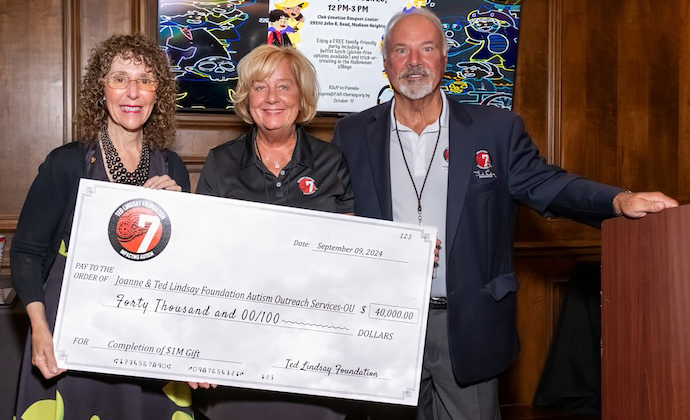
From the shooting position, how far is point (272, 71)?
2307mm

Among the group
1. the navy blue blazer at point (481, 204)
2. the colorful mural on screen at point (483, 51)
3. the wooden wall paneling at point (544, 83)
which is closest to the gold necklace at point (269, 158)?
the navy blue blazer at point (481, 204)

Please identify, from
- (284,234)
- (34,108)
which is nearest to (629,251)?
(284,234)

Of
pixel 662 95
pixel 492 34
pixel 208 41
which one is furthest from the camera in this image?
pixel 662 95

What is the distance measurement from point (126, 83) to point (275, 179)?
502mm

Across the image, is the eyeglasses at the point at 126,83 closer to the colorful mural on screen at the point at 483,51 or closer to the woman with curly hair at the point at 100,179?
the woman with curly hair at the point at 100,179

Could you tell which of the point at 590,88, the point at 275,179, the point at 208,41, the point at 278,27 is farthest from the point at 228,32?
the point at 590,88

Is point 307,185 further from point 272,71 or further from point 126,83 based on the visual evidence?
point 126,83

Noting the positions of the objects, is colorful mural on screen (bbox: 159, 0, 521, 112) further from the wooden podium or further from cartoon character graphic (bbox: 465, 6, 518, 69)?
the wooden podium

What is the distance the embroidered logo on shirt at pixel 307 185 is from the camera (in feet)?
7.62

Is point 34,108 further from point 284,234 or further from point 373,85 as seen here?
point 284,234

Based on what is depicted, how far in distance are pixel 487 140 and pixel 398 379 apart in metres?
0.78

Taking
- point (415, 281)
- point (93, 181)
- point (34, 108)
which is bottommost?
point (415, 281)

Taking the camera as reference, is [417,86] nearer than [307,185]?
No

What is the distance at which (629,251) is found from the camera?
71.3 inches
